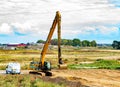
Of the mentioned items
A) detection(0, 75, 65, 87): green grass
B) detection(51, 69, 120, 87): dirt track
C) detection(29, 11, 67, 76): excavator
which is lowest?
detection(51, 69, 120, 87): dirt track

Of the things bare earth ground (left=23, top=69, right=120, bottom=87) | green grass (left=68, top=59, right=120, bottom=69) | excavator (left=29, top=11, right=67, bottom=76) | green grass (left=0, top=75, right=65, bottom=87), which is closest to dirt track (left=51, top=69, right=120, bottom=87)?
bare earth ground (left=23, top=69, right=120, bottom=87)

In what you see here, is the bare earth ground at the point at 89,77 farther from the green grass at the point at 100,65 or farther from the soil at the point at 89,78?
the green grass at the point at 100,65

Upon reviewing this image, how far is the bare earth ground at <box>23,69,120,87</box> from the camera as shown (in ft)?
134

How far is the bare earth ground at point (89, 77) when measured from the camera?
40719 millimetres

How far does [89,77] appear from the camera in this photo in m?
47.8

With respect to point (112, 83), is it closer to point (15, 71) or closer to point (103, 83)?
point (103, 83)

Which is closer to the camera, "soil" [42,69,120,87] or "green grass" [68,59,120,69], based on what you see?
"soil" [42,69,120,87]

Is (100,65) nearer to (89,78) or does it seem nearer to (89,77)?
(89,77)

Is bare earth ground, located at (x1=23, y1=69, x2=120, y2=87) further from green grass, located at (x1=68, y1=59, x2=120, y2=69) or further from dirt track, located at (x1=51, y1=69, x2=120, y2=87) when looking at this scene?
green grass, located at (x1=68, y1=59, x2=120, y2=69)

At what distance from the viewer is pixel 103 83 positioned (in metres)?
41.8

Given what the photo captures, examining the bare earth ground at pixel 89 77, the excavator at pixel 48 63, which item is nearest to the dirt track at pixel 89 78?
the bare earth ground at pixel 89 77

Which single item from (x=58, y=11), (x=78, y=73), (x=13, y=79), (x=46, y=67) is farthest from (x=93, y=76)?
(x=13, y=79)

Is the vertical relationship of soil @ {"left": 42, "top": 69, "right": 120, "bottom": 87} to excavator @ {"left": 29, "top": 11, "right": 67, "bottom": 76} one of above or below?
below

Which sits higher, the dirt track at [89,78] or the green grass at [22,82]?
the green grass at [22,82]
